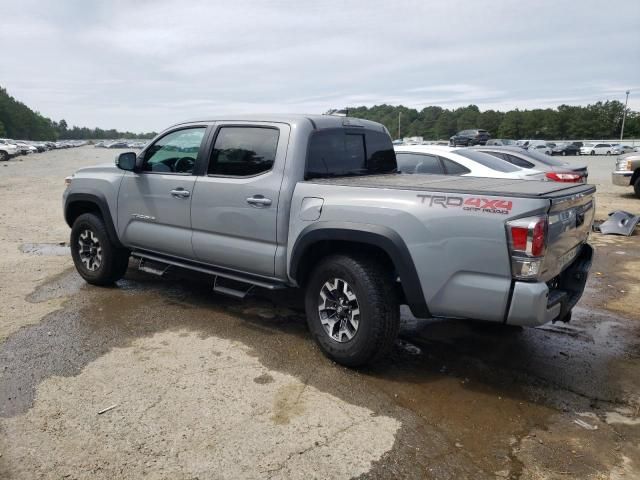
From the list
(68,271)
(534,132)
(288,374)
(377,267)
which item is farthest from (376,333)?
(534,132)

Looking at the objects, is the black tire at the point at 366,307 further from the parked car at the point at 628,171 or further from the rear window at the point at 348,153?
the parked car at the point at 628,171

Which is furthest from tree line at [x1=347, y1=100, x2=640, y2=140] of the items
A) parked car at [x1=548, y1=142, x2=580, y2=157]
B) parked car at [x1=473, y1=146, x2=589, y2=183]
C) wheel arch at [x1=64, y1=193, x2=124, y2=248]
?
wheel arch at [x1=64, y1=193, x2=124, y2=248]

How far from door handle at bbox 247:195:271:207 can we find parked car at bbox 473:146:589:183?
6.83m

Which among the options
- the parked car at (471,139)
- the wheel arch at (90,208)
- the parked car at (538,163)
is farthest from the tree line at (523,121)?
the wheel arch at (90,208)

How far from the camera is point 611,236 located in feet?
30.0

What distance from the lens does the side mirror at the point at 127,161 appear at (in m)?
5.21

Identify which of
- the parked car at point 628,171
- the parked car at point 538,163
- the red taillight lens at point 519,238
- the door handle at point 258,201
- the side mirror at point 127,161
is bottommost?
the parked car at point 628,171

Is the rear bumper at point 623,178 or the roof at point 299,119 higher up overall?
the roof at point 299,119

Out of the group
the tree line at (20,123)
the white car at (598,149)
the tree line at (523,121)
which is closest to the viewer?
the white car at (598,149)

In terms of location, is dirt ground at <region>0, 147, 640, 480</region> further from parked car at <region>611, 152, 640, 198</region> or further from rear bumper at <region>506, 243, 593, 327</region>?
parked car at <region>611, 152, 640, 198</region>

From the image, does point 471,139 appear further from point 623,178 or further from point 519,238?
point 519,238

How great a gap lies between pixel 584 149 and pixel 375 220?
58.2m

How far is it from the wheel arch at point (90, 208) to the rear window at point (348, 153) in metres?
2.58

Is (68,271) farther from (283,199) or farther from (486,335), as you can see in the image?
(486,335)
